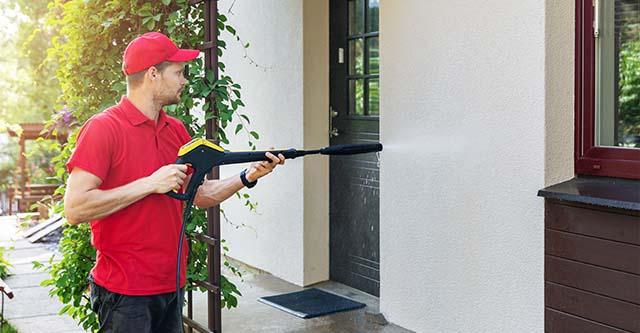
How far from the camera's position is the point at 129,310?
8.39 ft

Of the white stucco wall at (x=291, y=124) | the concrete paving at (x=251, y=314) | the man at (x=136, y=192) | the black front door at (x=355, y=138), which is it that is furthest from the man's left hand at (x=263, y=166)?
the white stucco wall at (x=291, y=124)

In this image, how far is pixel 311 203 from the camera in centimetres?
547

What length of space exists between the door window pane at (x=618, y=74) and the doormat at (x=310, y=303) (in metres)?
2.02

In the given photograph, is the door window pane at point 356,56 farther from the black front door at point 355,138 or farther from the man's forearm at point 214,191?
the man's forearm at point 214,191

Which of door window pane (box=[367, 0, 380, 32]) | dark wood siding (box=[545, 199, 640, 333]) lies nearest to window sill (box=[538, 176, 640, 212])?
dark wood siding (box=[545, 199, 640, 333])

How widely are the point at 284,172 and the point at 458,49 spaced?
2.10 meters

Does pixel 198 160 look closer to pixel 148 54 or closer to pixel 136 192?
pixel 136 192

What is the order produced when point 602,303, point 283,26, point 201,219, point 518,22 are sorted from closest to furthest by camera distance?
1. point 602,303
2. point 518,22
3. point 201,219
4. point 283,26

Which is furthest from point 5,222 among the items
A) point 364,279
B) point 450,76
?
point 450,76

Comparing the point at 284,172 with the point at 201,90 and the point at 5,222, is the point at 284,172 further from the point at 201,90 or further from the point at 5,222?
the point at 5,222

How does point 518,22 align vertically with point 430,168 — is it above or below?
above

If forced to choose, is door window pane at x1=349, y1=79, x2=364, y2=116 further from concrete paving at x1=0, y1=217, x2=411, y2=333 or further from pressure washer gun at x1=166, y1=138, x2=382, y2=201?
pressure washer gun at x1=166, y1=138, x2=382, y2=201

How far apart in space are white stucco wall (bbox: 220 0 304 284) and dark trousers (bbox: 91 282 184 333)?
2.83 meters

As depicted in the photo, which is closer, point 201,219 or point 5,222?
point 201,219
